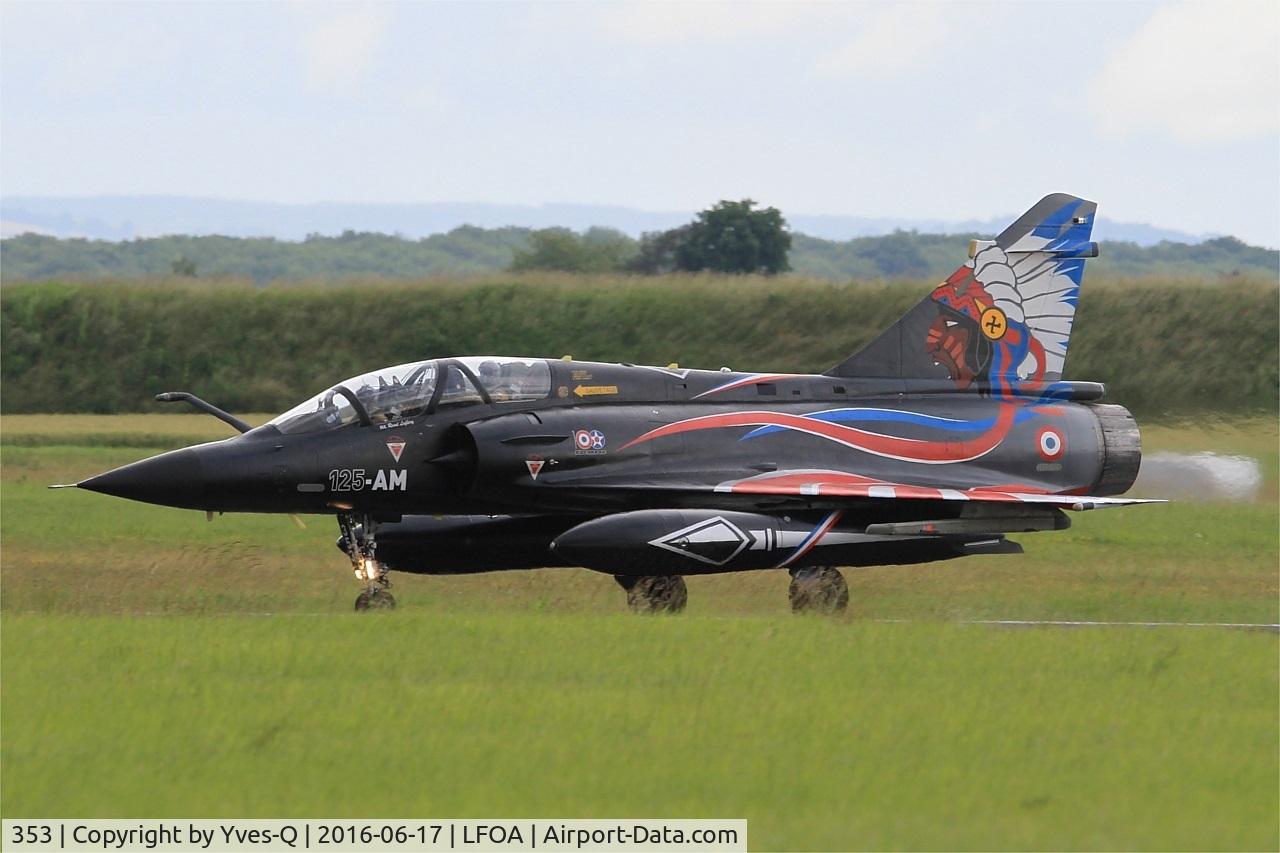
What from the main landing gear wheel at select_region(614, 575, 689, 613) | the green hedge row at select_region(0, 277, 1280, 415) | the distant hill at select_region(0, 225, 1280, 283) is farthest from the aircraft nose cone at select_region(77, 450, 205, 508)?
the distant hill at select_region(0, 225, 1280, 283)

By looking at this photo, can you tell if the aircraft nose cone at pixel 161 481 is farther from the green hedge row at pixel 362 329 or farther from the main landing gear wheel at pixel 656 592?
the green hedge row at pixel 362 329

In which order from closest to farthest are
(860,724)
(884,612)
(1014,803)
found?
(1014,803) → (860,724) → (884,612)

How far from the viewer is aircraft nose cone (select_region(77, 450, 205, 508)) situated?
43.2ft

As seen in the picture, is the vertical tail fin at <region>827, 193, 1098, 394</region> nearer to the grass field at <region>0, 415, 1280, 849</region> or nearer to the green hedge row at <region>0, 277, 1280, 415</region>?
the grass field at <region>0, 415, 1280, 849</region>

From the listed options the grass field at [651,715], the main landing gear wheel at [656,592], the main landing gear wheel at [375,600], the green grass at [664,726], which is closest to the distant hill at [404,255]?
the main landing gear wheel at [656,592]

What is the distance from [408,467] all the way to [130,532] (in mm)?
8334

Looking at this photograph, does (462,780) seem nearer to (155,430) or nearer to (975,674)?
(975,674)

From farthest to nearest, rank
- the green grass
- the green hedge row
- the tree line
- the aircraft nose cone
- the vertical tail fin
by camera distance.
Answer: the tree line → the green hedge row → the vertical tail fin → the aircraft nose cone → the green grass

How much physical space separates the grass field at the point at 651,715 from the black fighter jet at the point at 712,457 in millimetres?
712

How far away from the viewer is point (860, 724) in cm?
Answer: 891

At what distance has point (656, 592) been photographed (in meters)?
14.8

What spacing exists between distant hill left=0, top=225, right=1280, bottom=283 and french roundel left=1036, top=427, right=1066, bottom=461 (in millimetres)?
53177

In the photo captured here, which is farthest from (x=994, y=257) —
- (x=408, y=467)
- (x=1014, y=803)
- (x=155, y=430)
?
(x=155, y=430)

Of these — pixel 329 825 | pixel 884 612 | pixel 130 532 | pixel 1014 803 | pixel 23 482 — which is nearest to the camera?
pixel 329 825
